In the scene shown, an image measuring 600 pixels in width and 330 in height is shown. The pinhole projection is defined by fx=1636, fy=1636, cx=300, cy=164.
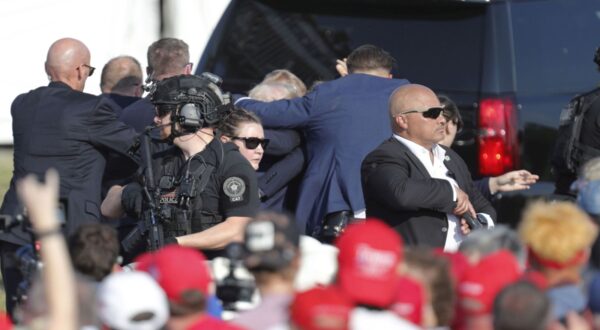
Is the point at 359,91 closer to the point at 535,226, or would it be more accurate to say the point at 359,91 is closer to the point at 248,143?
the point at 248,143

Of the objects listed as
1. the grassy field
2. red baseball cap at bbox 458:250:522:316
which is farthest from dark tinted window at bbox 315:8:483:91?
the grassy field

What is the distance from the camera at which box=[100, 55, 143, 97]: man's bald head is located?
9922 millimetres

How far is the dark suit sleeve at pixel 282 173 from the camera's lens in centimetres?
886

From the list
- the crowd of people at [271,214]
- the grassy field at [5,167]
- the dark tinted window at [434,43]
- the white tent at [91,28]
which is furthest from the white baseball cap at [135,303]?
the white tent at [91,28]

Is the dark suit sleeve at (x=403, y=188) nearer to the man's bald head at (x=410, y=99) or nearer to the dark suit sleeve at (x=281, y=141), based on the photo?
the man's bald head at (x=410, y=99)

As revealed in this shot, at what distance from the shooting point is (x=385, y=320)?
525 centimetres

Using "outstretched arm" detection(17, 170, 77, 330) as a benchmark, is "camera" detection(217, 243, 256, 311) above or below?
below

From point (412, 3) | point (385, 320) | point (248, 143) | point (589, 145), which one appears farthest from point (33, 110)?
point (385, 320)

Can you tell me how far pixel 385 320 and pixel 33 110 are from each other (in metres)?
3.52

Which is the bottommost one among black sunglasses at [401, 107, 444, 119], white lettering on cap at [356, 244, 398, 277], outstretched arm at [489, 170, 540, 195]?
outstretched arm at [489, 170, 540, 195]

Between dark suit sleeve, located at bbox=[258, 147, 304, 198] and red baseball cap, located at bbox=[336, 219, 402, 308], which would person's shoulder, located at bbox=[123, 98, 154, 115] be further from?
red baseball cap, located at bbox=[336, 219, 402, 308]

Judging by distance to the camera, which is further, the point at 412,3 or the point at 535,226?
the point at 412,3

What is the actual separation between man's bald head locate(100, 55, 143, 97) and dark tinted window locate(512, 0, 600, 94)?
2.38 m

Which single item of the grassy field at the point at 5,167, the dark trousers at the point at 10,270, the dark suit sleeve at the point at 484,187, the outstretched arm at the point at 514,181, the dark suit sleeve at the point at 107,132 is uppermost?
the dark suit sleeve at the point at 107,132
